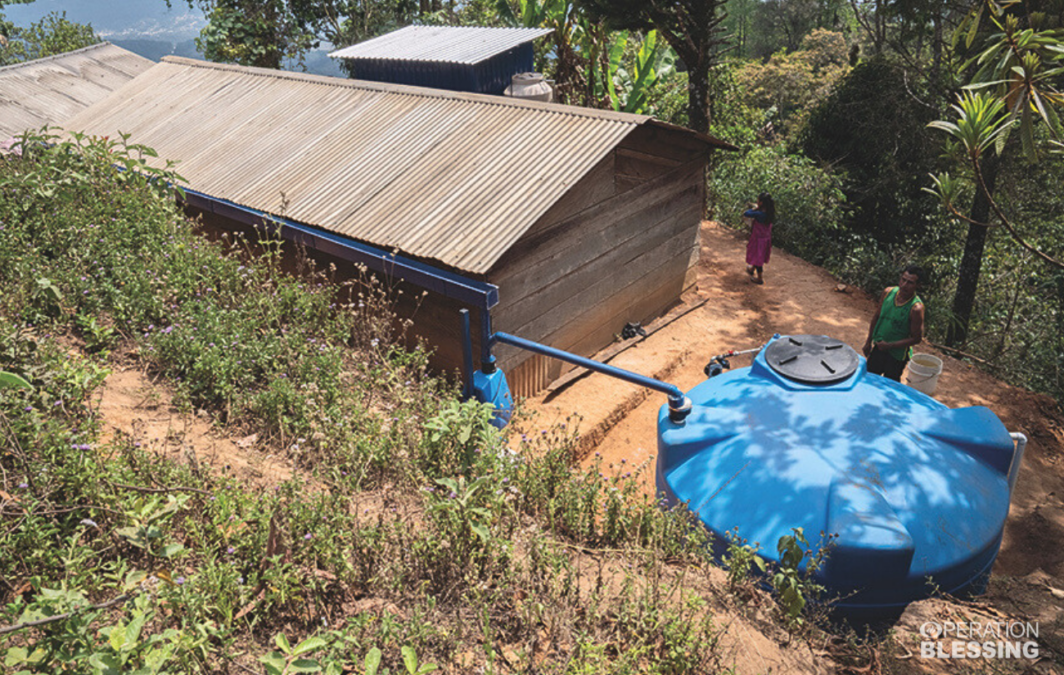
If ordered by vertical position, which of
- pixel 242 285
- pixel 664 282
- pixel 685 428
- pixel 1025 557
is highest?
pixel 242 285

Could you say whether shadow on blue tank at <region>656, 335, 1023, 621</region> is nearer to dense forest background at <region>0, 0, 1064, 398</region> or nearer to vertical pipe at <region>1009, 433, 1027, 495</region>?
vertical pipe at <region>1009, 433, 1027, 495</region>

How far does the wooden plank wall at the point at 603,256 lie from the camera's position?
814cm

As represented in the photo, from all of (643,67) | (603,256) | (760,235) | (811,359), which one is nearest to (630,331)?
(603,256)

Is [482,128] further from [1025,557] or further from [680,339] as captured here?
[1025,557]

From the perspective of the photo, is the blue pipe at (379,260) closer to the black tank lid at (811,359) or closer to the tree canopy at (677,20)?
the black tank lid at (811,359)

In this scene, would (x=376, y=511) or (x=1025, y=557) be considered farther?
(x=1025, y=557)

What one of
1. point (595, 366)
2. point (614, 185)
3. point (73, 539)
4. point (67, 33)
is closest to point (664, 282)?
point (614, 185)

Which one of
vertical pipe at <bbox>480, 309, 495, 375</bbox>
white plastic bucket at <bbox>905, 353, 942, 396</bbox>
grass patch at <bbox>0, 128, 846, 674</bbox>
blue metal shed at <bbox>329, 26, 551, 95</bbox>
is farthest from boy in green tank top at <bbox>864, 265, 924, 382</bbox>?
blue metal shed at <bbox>329, 26, 551, 95</bbox>

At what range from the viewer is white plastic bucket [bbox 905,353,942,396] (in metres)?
7.73

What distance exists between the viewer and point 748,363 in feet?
33.3

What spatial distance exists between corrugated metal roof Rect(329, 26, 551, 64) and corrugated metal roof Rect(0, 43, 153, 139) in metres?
6.82

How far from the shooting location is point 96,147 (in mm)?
7586

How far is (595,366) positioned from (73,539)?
12.4ft

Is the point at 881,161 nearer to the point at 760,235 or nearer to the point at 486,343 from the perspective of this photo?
the point at 760,235
